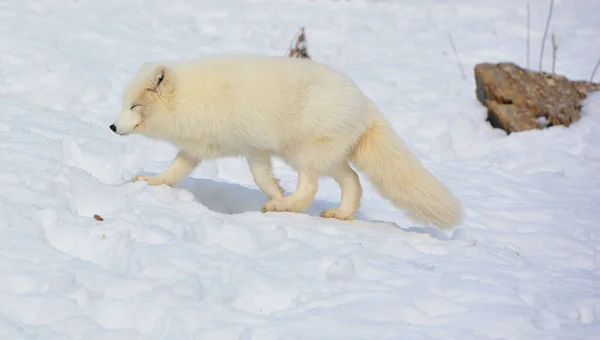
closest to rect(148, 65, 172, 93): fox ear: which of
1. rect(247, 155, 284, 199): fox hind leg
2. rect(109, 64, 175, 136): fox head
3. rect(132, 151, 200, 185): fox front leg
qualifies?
rect(109, 64, 175, 136): fox head

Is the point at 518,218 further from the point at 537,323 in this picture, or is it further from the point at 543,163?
the point at 537,323

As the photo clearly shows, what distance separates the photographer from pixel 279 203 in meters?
5.15

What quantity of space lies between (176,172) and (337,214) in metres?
1.12

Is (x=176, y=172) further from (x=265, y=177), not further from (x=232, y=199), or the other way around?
(x=265, y=177)

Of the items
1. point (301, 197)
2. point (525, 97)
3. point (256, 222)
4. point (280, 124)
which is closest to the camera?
point (256, 222)

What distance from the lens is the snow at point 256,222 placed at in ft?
11.3

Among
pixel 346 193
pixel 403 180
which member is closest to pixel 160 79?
pixel 346 193

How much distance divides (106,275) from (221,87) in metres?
1.74

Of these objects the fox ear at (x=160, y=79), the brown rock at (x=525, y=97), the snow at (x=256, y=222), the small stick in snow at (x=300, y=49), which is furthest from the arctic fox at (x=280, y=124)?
the small stick in snow at (x=300, y=49)

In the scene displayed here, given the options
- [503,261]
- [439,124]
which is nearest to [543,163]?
[439,124]

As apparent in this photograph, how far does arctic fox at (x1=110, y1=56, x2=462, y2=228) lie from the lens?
16.3 ft

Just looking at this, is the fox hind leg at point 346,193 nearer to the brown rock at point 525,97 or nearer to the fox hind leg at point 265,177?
the fox hind leg at point 265,177

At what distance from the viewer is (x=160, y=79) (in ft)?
16.6

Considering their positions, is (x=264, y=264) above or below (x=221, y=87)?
below
